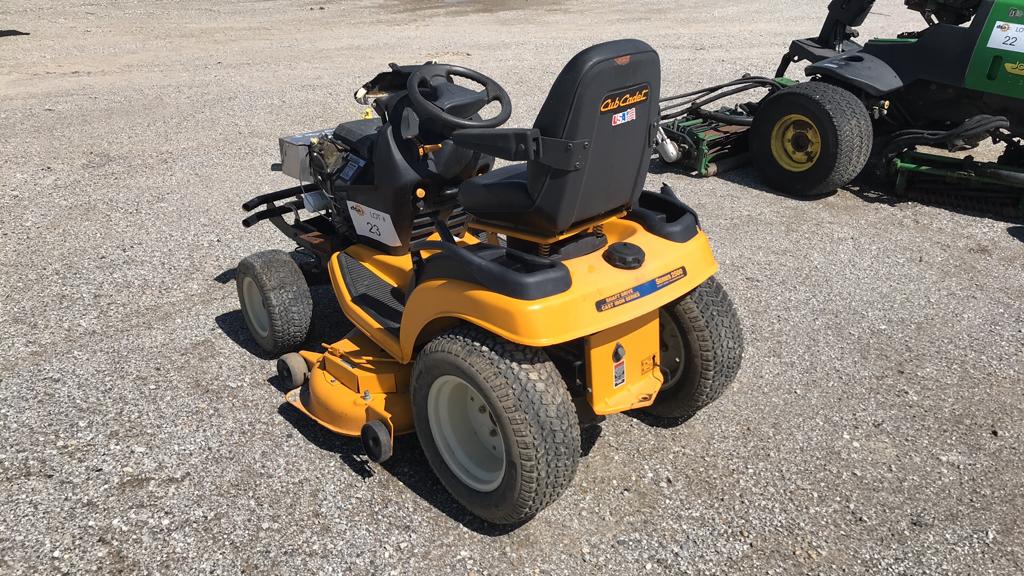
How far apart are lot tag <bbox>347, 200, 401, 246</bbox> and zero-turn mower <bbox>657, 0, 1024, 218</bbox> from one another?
2.84m

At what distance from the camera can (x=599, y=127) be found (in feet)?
9.09

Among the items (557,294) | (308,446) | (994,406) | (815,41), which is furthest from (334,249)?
(815,41)

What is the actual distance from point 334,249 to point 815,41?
18.1ft

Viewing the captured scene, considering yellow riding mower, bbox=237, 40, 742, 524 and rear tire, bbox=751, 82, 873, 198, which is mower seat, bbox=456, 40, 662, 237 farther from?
rear tire, bbox=751, 82, 873, 198

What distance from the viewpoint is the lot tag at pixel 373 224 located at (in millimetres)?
3918

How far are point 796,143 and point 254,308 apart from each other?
4465 mm

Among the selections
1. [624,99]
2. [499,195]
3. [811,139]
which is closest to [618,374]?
[499,195]

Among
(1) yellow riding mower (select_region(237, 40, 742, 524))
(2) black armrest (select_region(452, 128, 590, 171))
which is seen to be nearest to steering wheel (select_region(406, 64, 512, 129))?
(1) yellow riding mower (select_region(237, 40, 742, 524))

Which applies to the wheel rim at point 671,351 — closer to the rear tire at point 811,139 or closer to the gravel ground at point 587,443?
the gravel ground at point 587,443

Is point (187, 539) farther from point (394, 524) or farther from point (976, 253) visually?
point (976, 253)

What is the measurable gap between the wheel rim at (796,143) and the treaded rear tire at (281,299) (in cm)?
420

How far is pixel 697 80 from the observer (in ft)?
34.8

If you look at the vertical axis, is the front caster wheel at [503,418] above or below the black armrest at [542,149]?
below

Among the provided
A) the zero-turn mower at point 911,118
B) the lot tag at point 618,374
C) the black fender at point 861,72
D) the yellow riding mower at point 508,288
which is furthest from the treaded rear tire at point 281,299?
the black fender at point 861,72
